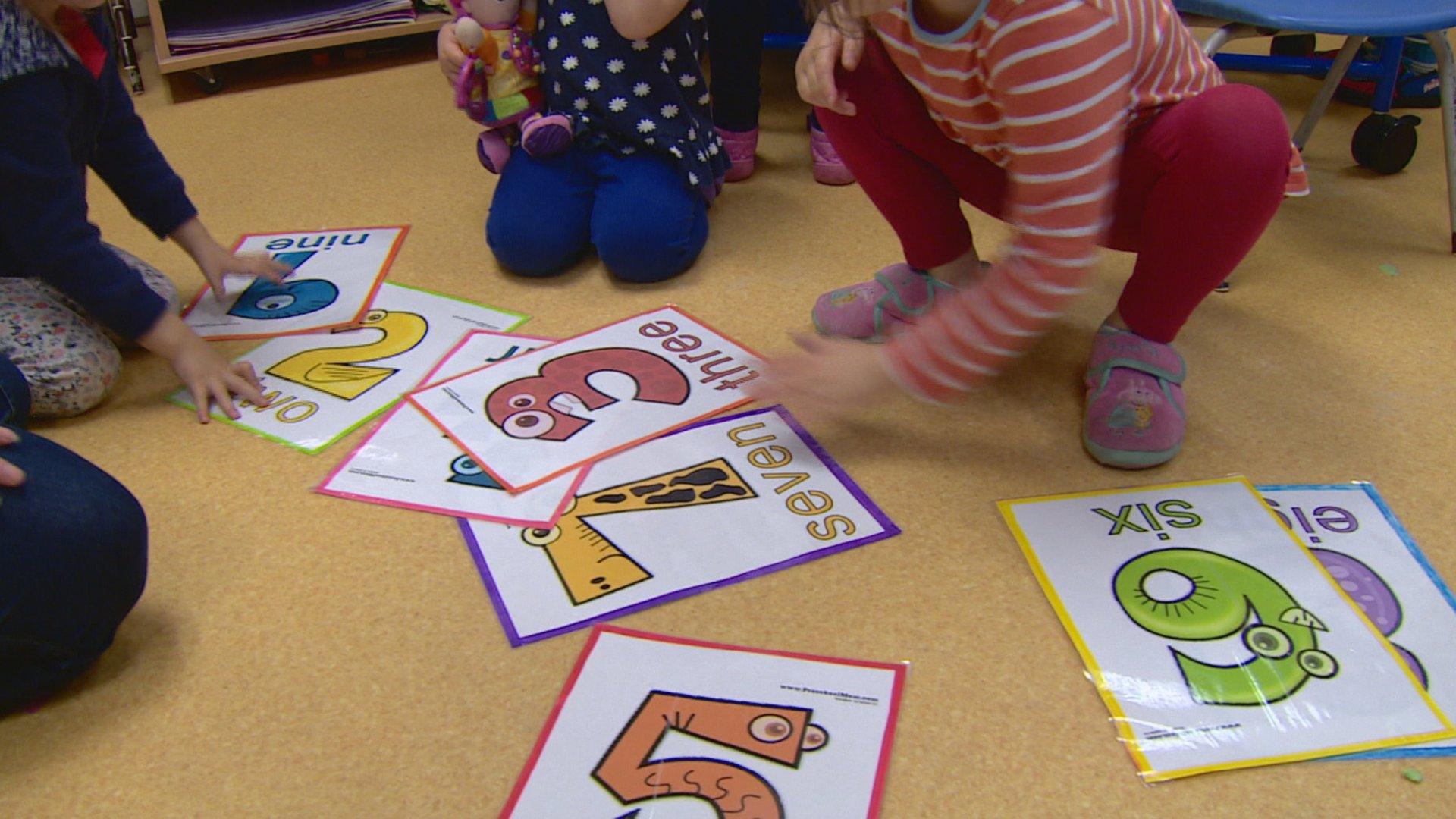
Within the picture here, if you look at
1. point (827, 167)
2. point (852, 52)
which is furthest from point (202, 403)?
point (827, 167)

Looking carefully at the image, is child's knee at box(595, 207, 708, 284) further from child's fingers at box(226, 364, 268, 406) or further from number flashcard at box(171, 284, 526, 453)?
child's fingers at box(226, 364, 268, 406)

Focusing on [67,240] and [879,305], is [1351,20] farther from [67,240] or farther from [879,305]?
[67,240]

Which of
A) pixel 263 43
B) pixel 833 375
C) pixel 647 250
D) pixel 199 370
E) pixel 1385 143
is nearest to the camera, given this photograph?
pixel 833 375

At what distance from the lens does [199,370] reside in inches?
34.6

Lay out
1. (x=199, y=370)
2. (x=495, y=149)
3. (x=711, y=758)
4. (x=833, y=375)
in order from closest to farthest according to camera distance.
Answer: (x=711, y=758), (x=833, y=375), (x=199, y=370), (x=495, y=149)

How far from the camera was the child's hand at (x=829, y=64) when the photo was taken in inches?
32.5

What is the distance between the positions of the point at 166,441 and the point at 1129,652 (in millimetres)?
803

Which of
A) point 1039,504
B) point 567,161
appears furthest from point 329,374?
point 1039,504

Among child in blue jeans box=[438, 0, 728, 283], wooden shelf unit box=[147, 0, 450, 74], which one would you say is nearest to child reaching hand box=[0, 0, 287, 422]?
child in blue jeans box=[438, 0, 728, 283]

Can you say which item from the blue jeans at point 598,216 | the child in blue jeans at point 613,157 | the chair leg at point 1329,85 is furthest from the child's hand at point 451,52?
the chair leg at point 1329,85

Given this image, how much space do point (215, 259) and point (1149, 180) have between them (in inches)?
36.8

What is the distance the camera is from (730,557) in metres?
0.69

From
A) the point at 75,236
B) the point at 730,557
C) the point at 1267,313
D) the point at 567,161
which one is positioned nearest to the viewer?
the point at 730,557

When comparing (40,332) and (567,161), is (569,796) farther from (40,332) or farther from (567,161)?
(567,161)
